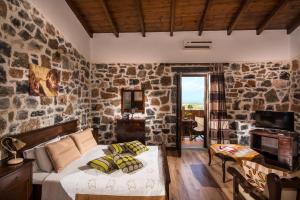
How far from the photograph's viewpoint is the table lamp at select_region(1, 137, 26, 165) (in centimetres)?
235

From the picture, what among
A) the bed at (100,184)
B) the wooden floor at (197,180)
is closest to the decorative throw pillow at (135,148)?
the bed at (100,184)

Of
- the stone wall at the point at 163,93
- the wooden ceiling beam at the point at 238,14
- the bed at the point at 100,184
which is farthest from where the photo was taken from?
the stone wall at the point at 163,93

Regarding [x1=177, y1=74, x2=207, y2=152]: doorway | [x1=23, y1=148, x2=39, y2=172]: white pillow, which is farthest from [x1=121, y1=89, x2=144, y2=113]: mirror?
[x1=23, y1=148, x2=39, y2=172]: white pillow

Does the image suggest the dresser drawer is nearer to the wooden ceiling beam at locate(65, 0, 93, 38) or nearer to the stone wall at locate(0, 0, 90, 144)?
the stone wall at locate(0, 0, 90, 144)

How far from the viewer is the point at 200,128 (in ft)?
22.1

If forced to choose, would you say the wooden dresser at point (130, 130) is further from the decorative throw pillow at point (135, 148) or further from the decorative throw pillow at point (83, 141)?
the decorative throw pillow at point (135, 148)

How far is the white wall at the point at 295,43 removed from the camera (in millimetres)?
5159

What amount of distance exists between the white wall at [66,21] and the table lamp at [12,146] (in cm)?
222

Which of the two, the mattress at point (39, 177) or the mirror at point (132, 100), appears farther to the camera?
the mirror at point (132, 100)

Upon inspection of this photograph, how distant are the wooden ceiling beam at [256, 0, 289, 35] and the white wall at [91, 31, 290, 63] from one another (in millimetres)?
240

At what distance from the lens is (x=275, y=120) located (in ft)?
16.0

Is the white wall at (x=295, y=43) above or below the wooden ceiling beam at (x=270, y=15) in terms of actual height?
below

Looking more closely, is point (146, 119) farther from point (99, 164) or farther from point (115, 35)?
point (99, 164)

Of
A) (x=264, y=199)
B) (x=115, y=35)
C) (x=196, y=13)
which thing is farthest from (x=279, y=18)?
(x=264, y=199)
